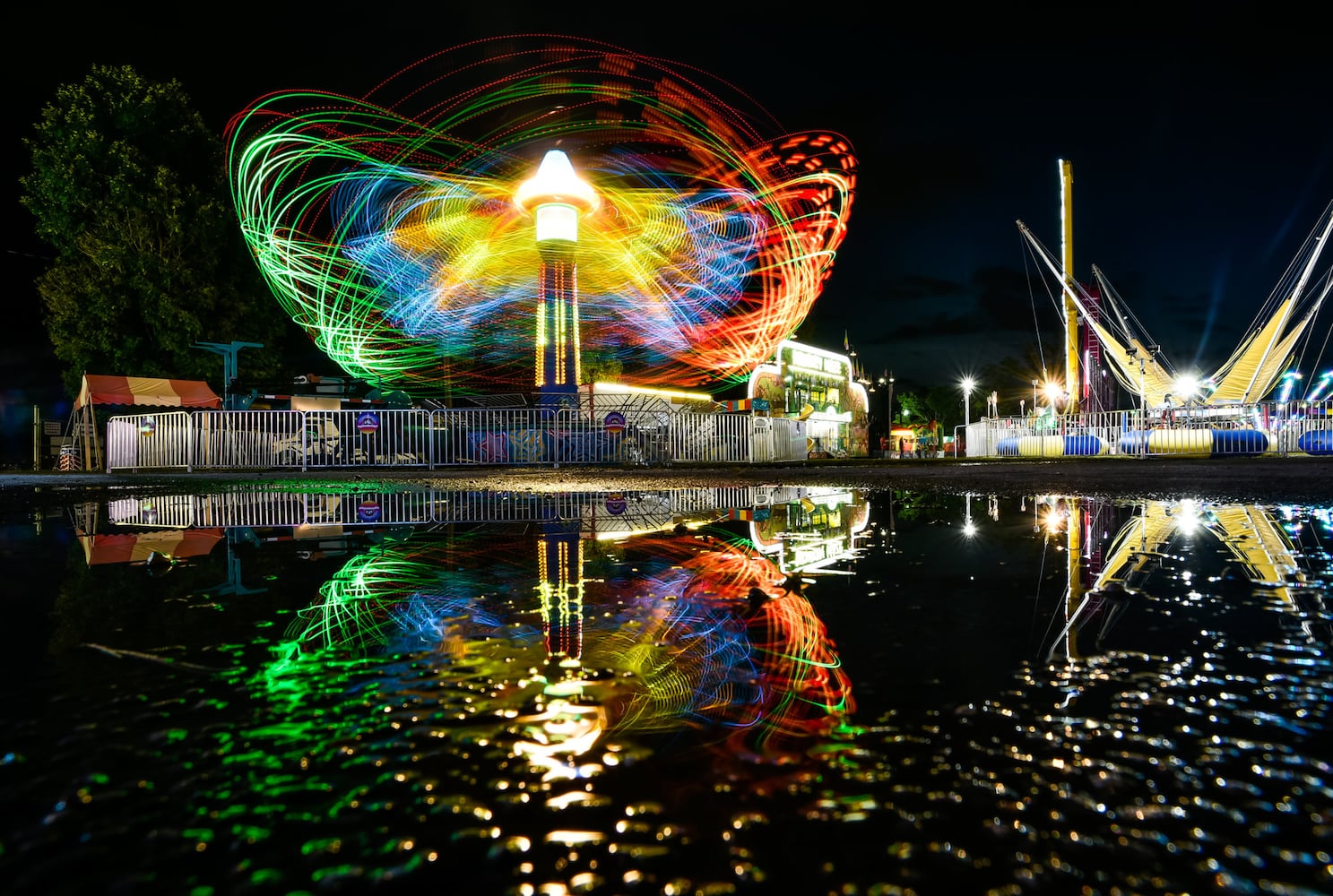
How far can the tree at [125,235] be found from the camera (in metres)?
27.8

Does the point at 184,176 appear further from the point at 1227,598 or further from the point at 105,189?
the point at 1227,598

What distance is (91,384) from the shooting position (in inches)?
990

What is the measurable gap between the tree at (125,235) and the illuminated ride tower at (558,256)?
1300 cm

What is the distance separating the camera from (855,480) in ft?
46.4

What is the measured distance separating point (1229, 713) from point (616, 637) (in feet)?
6.04

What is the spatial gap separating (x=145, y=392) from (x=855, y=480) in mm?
24291

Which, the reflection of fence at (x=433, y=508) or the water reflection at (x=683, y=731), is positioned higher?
the reflection of fence at (x=433, y=508)

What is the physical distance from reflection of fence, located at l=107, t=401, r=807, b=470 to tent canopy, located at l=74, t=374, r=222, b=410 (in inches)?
157

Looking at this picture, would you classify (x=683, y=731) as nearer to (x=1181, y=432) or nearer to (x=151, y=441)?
(x=151, y=441)

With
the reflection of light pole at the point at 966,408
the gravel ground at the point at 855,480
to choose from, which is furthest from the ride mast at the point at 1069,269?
the gravel ground at the point at 855,480

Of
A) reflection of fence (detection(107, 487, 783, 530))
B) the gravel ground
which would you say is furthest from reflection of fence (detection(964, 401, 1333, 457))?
reflection of fence (detection(107, 487, 783, 530))

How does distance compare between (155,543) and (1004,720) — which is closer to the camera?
(1004,720)

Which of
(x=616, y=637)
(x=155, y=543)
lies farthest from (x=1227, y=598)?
(x=155, y=543)

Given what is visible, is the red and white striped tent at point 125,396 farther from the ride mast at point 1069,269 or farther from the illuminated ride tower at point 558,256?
the ride mast at point 1069,269
